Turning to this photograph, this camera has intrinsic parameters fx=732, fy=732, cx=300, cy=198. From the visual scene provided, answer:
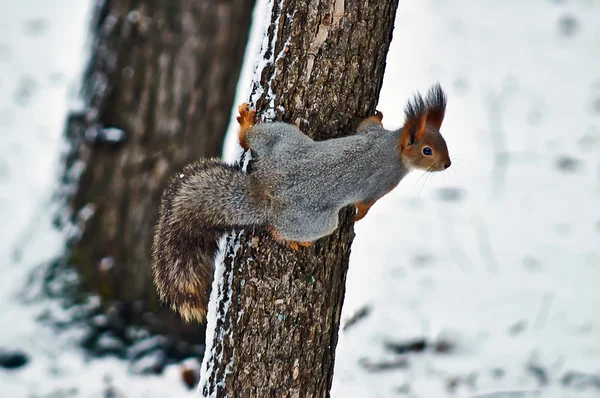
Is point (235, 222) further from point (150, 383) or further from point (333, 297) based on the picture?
point (150, 383)

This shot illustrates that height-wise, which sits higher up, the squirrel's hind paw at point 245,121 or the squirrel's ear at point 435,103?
the squirrel's ear at point 435,103

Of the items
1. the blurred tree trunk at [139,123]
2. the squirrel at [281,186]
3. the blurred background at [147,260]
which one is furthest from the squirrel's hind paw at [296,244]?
the blurred tree trunk at [139,123]

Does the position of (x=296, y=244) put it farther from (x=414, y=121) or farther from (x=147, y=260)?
(x=147, y=260)

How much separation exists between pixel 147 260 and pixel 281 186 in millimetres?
1863

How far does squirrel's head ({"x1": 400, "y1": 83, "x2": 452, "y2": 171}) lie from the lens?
2.14 m

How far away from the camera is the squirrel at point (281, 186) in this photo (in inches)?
78.7

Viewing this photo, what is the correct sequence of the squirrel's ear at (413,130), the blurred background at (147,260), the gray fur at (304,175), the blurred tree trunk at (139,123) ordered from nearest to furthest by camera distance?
the gray fur at (304,175) → the squirrel's ear at (413,130) → the blurred background at (147,260) → the blurred tree trunk at (139,123)

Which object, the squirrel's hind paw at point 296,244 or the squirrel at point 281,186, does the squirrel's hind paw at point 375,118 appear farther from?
the squirrel's hind paw at point 296,244

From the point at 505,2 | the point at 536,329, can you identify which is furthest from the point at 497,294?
the point at 505,2

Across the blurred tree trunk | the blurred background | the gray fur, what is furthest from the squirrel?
the blurred tree trunk

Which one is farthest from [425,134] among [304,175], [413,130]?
[304,175]

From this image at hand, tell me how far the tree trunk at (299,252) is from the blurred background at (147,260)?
0.34m

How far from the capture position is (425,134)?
218 cm

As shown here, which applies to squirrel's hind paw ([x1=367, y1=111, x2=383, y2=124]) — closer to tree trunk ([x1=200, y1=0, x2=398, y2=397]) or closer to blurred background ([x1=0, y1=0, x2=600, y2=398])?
tree trunk ([x1=200, y1=0, x2=398, y2=397])
